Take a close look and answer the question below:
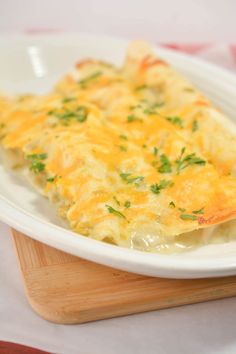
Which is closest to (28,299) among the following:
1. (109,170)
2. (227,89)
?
(109,170)

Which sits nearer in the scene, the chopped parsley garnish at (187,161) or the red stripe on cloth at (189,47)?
the chopped parsley garnish at (187,161)

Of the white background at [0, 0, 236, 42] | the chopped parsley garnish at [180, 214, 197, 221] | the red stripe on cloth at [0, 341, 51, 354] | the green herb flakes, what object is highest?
the green herb flakes

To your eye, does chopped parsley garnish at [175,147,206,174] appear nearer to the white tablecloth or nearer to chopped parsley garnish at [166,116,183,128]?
chopped parsley garnish at [166,116,183,128]

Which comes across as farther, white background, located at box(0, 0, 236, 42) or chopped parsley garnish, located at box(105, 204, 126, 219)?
white background, located at box(0, 0, 236, 42)

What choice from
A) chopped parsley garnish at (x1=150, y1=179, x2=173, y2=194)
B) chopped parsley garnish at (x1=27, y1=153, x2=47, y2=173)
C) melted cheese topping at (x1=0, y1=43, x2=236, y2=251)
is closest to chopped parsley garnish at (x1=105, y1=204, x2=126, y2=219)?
melted cheese topping at (x1=0, y1=43, x2=236, y2=251)

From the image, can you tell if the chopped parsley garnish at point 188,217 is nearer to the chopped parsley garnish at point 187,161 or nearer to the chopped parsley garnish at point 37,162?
the chopped parsley garnish at point 187,161

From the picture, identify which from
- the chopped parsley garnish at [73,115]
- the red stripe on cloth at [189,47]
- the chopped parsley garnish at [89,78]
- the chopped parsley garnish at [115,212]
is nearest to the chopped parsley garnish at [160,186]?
the chopped parsley garnish at [115,212]
